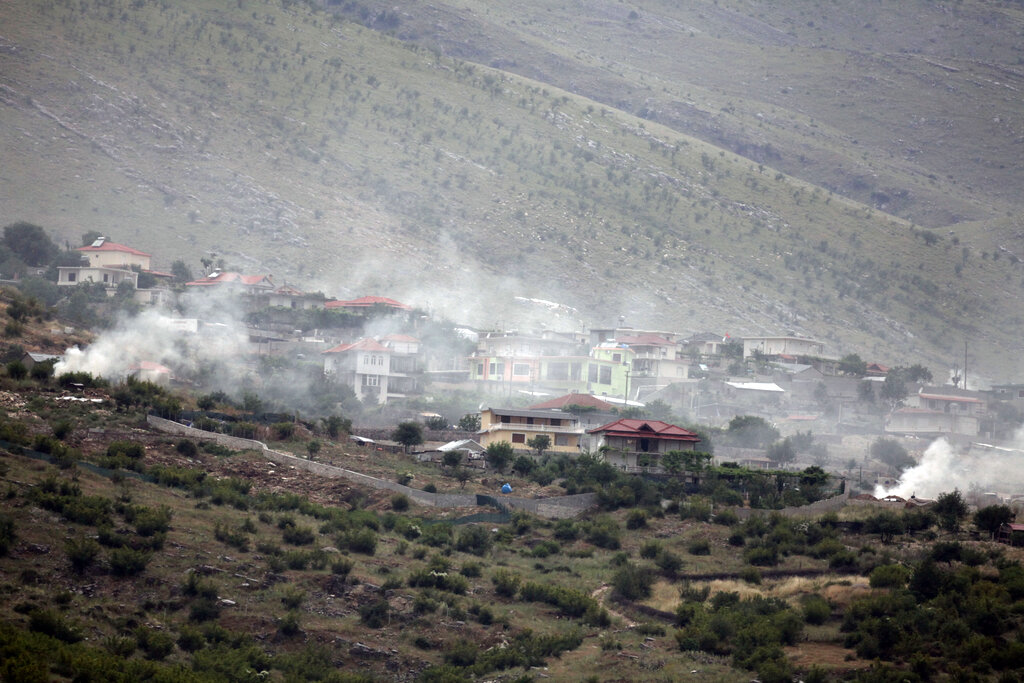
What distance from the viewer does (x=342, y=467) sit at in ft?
154

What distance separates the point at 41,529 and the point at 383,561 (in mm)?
10582

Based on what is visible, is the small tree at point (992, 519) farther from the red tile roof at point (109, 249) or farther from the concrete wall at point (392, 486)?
the red tile roof at point (109, 249)

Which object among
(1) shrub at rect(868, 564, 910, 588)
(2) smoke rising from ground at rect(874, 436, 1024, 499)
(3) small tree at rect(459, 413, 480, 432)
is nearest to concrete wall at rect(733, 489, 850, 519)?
(1) shrub at rect(868, 564, 910, 588)

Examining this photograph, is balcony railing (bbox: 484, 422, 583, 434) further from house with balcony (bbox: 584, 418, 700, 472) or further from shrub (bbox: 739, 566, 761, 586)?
shrub (bbox: 739, 566, 761, 586)

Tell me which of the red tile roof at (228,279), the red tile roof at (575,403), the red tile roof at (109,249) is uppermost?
the red tile roof at (109,249)

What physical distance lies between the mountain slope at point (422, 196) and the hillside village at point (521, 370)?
9.39 metres

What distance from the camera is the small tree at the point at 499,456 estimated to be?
51438 mm

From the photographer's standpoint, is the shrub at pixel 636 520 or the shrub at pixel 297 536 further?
the shrub at pixel 636 520

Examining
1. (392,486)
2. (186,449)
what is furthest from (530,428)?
(186,449)

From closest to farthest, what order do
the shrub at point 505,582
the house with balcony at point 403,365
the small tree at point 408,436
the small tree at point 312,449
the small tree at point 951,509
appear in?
the shrub at point 505,582
the small tree at point 951,509
the small tree at point 312,449
the small tree at point 408,436
the house with balcony at point 403,365

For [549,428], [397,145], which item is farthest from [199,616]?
[397,145]

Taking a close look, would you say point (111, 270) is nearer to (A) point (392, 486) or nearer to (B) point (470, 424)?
(B) point (470, 424)

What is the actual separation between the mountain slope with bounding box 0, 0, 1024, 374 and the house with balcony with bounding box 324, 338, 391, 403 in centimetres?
1861

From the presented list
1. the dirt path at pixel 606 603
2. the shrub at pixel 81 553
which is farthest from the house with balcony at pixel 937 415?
the shrub at pixel 81 553
